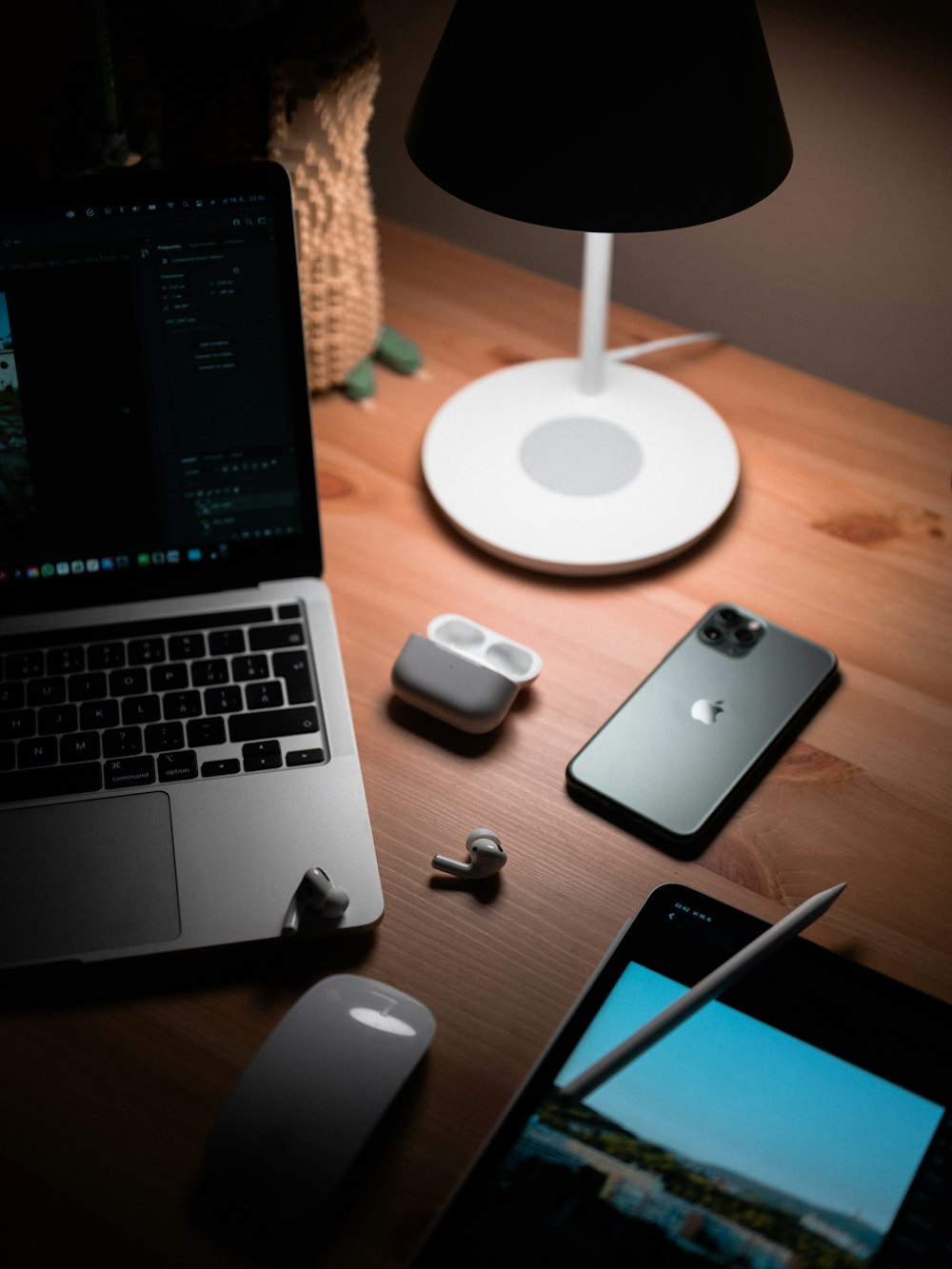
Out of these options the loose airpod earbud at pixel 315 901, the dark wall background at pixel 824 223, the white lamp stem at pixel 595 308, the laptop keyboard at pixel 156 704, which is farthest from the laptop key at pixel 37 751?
the dark wall background at pixel 824 223

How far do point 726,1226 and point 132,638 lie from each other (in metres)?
0.54

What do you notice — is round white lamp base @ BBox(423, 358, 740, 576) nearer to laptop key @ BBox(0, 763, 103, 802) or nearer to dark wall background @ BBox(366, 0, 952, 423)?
dark wall background @ BBox(366, 0, 952, 423)

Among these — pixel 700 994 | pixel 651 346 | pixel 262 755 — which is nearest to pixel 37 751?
pixel 262 755

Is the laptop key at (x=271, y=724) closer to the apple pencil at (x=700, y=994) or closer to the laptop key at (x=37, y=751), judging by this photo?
the laptop key at (x=37, y=751)

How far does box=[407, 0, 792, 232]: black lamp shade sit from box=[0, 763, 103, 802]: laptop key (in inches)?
17.5

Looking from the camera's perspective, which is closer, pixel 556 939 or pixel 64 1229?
pixel 64 1229

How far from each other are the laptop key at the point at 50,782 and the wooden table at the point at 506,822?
13 centimetres

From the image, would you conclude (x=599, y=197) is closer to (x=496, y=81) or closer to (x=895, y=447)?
(x=496, y=81)

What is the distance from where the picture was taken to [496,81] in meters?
0.71

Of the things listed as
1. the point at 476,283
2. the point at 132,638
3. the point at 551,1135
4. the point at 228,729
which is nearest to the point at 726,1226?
the point at 551,1135

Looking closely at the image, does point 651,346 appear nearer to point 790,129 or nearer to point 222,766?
point 790,129

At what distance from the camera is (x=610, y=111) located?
69 cm

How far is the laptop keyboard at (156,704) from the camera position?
0.80 meters

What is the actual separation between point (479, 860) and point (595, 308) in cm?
47
